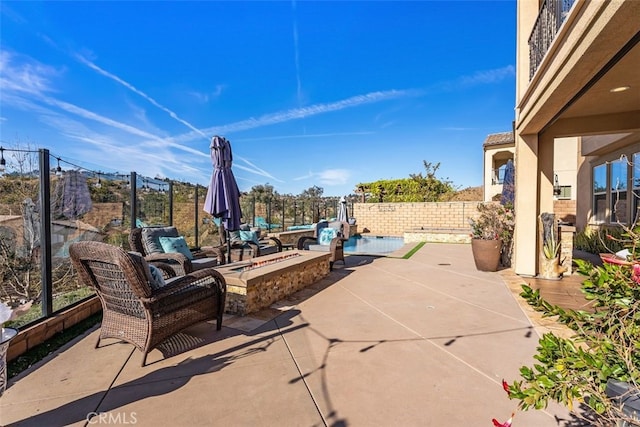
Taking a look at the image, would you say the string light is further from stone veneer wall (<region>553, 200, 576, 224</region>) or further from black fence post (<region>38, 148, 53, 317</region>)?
stone veneer wall (<region>553, 200, 576, 224</region>)

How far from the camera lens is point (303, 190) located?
30.1 meters

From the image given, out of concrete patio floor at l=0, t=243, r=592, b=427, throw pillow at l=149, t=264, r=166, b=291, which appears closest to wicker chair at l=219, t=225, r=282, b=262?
concrete patio floor at l=0, t=243, r=592, b=427

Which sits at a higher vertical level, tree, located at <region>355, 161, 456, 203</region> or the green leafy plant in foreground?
tree, located at <region>355, 161, 456, 203</region>

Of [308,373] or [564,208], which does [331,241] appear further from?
[564,208]

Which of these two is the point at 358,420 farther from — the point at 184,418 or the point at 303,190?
the point at 303,190

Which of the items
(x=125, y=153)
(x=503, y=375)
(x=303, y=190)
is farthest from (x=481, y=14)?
(x=303, y=190)

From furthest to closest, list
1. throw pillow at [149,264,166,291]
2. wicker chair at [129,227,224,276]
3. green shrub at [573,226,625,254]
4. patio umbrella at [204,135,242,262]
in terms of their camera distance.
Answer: green shrub at [573,226,625,254]
patio umbrella at [204,135,242,262]
wicker chair at [129,227,224,276]
throw pillow at [149,264,166,291]

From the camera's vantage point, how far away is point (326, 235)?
27.0ft

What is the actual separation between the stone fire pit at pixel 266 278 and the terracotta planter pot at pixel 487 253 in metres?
3.47

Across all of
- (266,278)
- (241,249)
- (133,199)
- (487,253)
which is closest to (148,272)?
(266,278)

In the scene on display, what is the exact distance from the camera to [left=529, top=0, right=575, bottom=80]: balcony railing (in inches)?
153

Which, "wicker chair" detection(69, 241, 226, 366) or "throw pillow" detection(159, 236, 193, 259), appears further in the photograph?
"throw pillow" detection(159, 236, 193, 259)

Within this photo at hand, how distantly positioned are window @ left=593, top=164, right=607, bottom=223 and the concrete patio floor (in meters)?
8.63

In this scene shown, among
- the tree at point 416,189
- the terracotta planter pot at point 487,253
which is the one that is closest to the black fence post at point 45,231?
the terracotta planter pot at point 487,253
